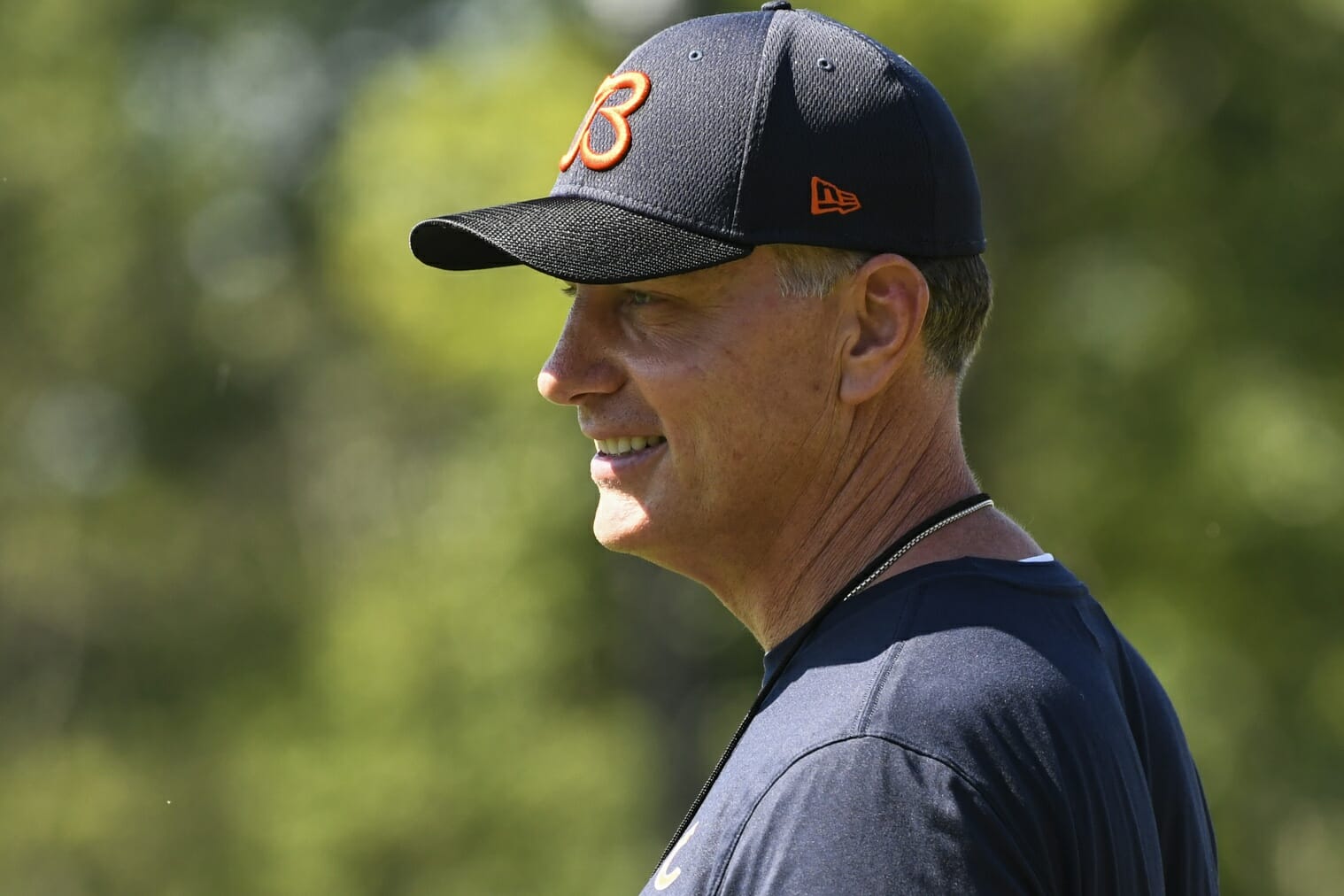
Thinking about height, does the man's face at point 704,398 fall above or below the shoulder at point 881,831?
above

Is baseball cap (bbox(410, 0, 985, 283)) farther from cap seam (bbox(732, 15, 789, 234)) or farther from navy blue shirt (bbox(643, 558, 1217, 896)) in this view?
navy blue shirt (bbox(643, 558, 1217, 896))

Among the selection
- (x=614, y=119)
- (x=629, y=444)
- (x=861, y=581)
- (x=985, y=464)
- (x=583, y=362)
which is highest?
(x=614, y=119)

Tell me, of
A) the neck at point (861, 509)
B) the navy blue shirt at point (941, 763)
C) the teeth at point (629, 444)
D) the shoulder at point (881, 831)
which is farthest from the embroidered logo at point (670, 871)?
the teeth at point (629, 444)

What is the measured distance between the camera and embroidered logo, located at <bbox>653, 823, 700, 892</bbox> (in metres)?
1.93

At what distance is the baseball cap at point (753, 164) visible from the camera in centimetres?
214

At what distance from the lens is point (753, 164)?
2.14 meters

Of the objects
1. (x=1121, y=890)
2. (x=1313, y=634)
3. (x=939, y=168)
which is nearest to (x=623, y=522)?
(x=939, y=168)

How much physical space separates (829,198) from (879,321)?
0.61ft

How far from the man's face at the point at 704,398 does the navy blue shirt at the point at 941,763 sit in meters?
0.26

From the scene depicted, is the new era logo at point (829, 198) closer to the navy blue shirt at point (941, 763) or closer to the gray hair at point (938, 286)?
the gray hair at point (938, 286)

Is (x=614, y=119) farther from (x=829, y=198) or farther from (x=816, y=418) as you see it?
(x=816, y=418)

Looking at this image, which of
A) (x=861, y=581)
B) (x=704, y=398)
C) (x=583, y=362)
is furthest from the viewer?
(x=583, y=362)

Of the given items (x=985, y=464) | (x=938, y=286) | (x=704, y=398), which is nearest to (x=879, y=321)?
(x=938, y=286)

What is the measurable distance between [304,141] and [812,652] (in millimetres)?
23449
